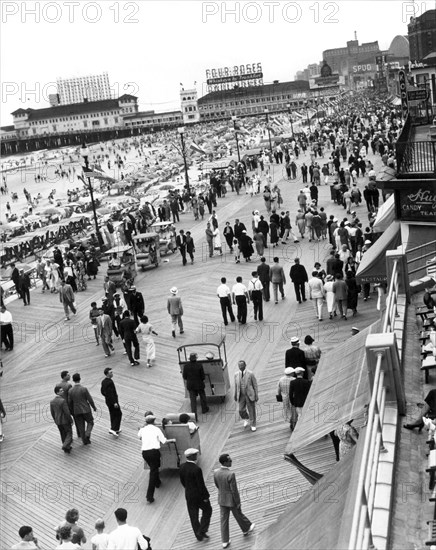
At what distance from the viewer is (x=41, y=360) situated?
18172 millimetres

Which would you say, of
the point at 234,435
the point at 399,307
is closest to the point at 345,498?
the point at 399,307

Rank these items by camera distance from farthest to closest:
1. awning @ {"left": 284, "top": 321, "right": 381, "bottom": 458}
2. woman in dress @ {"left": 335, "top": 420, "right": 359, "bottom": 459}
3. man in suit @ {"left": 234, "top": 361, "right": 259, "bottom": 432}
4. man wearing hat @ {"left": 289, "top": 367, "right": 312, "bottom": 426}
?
1. man in suit @ {"left": 234, "top": 361, "right": 259, "bottom": 432}
2. man wearing hat @ {"left": 289, "top": 367, "right": 312, "bottom": 426}
3. woman in dress @ {"left": 335, "top": 420, "right": 359, "bottom": 459}
4. awning @ {"left": 284, "top": 321, "right": 381, "bottom": 458}

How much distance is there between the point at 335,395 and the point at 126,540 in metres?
2.63

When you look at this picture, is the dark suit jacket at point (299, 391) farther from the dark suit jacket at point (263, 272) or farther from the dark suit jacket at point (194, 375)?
the dark suit jacket at point (263, 272)

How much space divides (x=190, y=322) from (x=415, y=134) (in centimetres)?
810

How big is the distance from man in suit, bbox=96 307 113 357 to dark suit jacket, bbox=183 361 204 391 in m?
4.41

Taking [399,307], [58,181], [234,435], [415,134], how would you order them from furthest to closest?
[58,181], [415,134], [234,435], [399,307]

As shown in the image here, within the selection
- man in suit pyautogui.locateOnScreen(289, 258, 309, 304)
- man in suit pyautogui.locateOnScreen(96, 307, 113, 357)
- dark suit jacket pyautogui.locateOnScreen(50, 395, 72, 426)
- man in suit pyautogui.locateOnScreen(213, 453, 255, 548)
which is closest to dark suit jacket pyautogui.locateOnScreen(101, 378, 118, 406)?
dark suit jacket pyautogui.locateOnScreen(50, 395, 72, 426)

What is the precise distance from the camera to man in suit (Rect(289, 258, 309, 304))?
19.0 m

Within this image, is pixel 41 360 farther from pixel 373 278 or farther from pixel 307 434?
pixel 307 434

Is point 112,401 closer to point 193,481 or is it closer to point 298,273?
point 193,481

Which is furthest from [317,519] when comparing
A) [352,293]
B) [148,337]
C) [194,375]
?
[352,293]

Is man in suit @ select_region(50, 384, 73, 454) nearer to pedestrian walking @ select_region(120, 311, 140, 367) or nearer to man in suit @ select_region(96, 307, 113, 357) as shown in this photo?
pedestrian walking @ select_region(120, 311, 140, 367)

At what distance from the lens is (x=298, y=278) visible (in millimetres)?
19172
